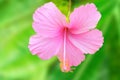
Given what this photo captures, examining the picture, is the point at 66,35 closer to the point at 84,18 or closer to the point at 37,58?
the point at 84,18

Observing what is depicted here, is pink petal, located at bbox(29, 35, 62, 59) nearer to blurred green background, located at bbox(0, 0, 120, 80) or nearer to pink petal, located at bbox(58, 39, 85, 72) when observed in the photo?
pink petal, located at bbox(58, 39, 85, 72)

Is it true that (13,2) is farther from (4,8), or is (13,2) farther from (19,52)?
(19,52)

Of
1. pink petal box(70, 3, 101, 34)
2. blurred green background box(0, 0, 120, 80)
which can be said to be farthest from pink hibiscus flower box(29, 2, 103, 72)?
blurred green background box(0, 0, 120, 80)

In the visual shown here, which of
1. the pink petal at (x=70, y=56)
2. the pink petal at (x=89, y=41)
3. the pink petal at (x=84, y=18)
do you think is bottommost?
the pink petal at (x=70, y=56)

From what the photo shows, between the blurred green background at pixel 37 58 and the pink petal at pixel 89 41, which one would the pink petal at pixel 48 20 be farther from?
the blurred green background at pixel 37 58

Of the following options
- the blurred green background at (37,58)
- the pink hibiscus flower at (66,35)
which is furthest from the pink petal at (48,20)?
the blurred green background at (37,58)

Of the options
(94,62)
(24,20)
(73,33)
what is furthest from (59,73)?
(73,33)
